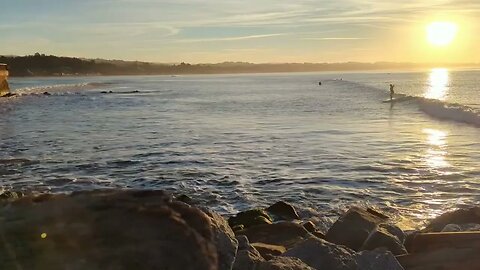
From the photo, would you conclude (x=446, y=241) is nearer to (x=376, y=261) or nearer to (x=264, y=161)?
(x=376, y=261)

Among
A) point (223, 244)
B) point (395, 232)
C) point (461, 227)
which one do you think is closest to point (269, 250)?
point (395, 232)

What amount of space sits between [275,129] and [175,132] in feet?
15.2

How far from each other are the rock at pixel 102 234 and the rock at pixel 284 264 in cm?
87

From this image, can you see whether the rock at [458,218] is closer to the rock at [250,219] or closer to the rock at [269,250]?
the rock at [250,219]

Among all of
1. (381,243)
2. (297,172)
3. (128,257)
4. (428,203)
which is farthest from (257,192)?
(128,257)

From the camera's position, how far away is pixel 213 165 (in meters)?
16.4

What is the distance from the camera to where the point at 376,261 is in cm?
516

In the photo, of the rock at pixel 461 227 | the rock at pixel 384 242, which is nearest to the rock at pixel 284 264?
the rock at pixel 384 242

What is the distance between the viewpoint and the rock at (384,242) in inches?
252

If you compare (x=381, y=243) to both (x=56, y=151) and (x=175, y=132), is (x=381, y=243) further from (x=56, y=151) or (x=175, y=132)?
(x=175, y=132)

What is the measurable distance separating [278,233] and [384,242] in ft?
4.88

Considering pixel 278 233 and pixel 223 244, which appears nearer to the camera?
pixel 223 244

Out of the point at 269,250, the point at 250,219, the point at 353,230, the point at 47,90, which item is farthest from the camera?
the point at 47,90

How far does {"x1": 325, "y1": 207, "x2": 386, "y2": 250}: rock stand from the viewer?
727 cm
